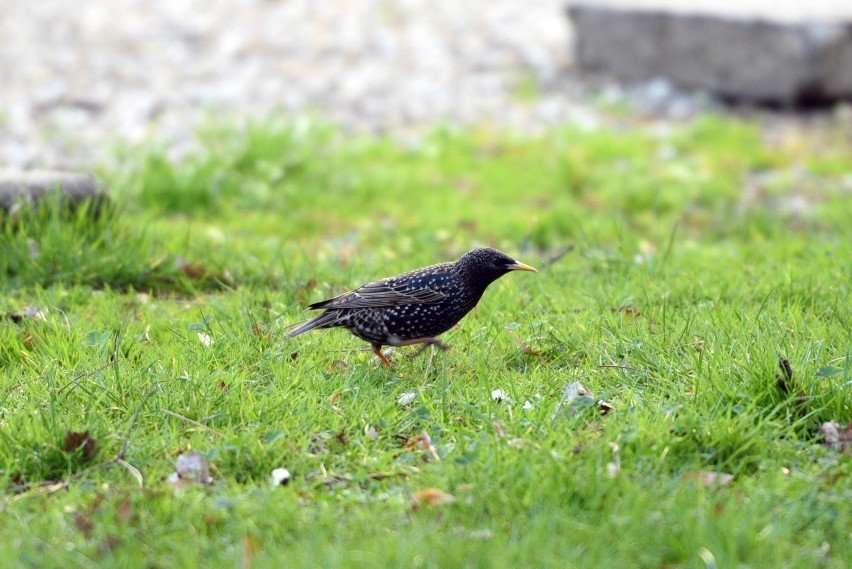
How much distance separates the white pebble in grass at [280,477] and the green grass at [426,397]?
6 centimetres

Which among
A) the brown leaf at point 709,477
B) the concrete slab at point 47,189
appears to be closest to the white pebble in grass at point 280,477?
the brown leaf at point 709,477

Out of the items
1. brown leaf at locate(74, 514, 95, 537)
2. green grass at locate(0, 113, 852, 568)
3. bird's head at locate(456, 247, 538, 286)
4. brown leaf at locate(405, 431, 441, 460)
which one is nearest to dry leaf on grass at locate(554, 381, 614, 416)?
green grass at locate(0, 113, 852, 568)

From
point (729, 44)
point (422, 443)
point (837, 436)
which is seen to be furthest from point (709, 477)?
point (729, 44)

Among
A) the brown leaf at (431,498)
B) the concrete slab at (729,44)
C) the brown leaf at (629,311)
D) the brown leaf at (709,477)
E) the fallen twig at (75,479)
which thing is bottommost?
the fallen twig at (75,479)

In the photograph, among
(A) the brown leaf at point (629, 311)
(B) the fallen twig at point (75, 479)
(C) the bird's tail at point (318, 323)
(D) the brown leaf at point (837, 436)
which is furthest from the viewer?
(A) the brown leaf at point (629, 311)

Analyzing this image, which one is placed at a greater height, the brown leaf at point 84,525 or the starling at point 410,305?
the starling at point 410,305

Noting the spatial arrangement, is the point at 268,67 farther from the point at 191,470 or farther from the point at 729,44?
the point at 191,470

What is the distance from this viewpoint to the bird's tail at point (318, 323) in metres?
5.30

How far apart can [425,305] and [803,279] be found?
2.55 m

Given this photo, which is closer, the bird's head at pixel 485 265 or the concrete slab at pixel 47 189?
the bird's head at pixel 485 265

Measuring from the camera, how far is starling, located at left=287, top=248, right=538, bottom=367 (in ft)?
17.4

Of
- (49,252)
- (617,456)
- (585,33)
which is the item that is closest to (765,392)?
(617,456)

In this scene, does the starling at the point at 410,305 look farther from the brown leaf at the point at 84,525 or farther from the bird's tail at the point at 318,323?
the brown leaf at the point at 84,525

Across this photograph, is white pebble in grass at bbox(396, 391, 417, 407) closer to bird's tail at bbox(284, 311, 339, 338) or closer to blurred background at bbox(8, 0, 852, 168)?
bird's tail at bbox(284, 311, 339, 338)
